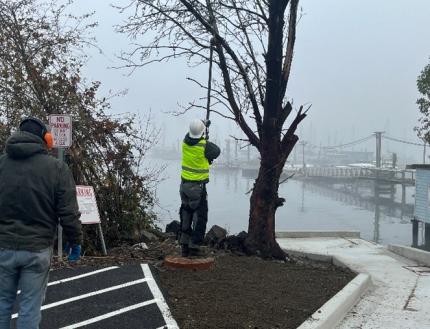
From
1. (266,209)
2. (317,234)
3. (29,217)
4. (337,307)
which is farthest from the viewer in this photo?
(317,234)

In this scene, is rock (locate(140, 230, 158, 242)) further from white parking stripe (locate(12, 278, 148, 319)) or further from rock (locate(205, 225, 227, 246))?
white parking stripe (locate(12, 278, 148, 319))

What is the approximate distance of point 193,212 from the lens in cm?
787

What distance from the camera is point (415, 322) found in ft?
21.0

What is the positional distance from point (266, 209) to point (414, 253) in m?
4.24

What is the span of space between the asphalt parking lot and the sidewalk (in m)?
2.28

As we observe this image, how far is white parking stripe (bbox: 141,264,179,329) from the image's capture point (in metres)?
5.20

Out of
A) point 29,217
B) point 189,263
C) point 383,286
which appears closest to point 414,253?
point 383,286

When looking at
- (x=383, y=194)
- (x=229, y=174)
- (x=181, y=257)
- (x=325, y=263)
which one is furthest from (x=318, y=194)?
(x=181, y=257)

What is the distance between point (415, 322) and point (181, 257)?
3.39m

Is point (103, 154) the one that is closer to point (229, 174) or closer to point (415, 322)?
point (415, 322)

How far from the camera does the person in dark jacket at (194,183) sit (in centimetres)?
765

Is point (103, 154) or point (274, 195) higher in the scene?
point (103, 154)

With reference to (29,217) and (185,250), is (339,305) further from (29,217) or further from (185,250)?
(29,217)

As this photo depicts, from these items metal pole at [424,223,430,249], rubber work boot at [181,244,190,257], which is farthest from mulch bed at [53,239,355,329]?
metal pole at [424,223,430,249]
